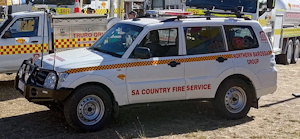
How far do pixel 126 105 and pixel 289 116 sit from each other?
3149mm

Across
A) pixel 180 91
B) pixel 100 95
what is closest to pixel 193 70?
pixel 180 91

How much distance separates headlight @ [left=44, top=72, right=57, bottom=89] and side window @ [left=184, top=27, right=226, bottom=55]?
220 centimetres

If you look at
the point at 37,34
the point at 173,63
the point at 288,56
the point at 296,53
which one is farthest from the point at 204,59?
the point at 296,53

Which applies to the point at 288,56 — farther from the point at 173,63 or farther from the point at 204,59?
the point at 173,63

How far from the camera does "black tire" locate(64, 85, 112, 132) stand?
20.0 ft

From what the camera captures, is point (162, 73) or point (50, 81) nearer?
point (50, 81)

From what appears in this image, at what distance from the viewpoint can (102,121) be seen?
6.34 metres

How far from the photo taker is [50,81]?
6066 mm

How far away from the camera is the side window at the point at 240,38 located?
7.18m

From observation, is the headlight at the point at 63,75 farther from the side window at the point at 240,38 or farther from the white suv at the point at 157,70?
the side window at the point at 240,38

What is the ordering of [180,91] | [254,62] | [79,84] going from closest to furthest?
[79,84] → [180,91] → [254,62]

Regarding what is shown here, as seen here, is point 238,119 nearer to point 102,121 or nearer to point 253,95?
point 253,95

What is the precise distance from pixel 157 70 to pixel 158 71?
0.03 m

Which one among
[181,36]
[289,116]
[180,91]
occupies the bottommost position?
[289,116]
